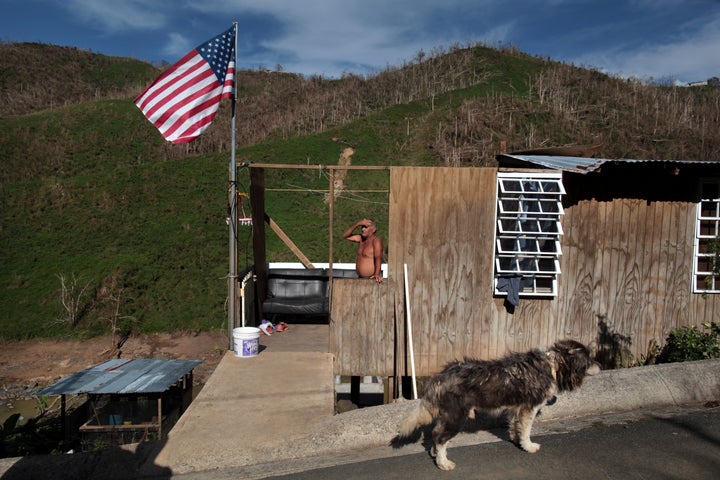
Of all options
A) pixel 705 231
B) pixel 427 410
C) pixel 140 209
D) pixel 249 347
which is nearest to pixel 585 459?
pixel 427 410

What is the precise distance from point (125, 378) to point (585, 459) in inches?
247

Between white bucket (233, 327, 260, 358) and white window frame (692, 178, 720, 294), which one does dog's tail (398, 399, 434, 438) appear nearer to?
white bucket (233, 327, 260, 358)

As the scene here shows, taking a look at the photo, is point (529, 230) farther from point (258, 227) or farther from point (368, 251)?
point (258, 227)

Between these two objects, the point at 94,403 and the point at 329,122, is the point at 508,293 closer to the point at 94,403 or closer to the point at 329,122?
the point at 94,403

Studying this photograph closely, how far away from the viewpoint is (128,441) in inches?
315

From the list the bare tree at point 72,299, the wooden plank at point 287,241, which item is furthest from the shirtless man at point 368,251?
the bare tree at point 72,299

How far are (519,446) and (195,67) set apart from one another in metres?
6.27

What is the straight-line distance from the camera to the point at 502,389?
4.74m

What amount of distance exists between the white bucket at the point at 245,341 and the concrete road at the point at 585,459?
310 centimetres

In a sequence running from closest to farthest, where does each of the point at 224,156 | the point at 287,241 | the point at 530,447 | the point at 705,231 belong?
the point at 530,447, the point at 705,231, the point at 287,241, the point at 224,156

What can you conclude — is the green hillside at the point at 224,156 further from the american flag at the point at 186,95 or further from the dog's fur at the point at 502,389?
the dog's fur at the point at 502,389

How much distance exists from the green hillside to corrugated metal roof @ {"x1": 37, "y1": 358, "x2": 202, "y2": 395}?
314 cm

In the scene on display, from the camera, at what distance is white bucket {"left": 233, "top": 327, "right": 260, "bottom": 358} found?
7.84m

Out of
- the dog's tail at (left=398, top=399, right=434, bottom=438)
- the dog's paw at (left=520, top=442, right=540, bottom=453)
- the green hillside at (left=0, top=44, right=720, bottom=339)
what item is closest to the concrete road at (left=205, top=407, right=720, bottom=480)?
the dog's paw at (left=520, top=442, right=540, bottom=453)
